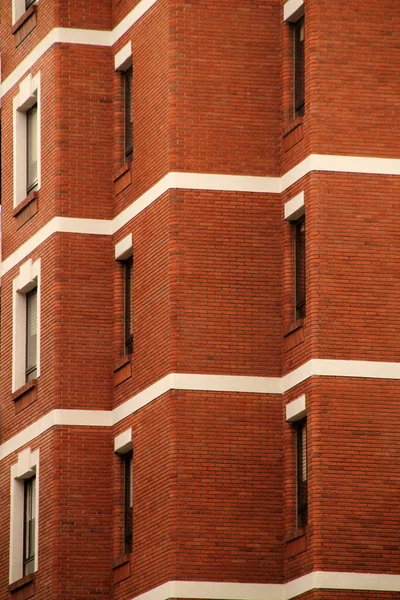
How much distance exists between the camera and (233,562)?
4303 cm

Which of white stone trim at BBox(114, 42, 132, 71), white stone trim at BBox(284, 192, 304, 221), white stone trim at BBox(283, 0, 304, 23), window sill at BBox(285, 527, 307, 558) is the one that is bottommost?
window sill at BBox(285, 527, 307, 558)

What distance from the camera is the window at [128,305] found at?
4706 centimetres

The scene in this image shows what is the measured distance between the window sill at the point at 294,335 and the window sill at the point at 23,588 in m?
7.87

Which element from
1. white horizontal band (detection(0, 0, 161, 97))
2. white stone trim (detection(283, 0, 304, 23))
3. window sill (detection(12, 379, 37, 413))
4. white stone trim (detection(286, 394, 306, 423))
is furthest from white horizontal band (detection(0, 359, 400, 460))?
white horizontal band (detection(0, 0, 161, 97))

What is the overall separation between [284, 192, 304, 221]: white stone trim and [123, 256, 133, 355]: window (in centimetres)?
428

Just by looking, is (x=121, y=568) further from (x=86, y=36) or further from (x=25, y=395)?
(x=86, y=36)

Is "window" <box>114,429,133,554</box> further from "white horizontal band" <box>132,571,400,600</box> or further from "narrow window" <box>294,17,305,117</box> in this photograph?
"narrow window" <box>294,17,305,117</box>

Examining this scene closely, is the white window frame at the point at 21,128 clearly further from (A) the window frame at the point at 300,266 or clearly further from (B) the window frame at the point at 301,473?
(B) the window frame at the point at 301,473

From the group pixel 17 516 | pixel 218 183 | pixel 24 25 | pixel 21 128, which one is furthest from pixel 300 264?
pixel 24 25

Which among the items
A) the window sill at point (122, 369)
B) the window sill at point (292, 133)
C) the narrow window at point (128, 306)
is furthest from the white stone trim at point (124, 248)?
the window sill at point (292, 133)

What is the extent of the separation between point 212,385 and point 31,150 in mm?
9371

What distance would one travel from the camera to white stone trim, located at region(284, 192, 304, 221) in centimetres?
4372

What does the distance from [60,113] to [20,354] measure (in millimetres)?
5372

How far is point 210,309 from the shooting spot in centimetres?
4406
